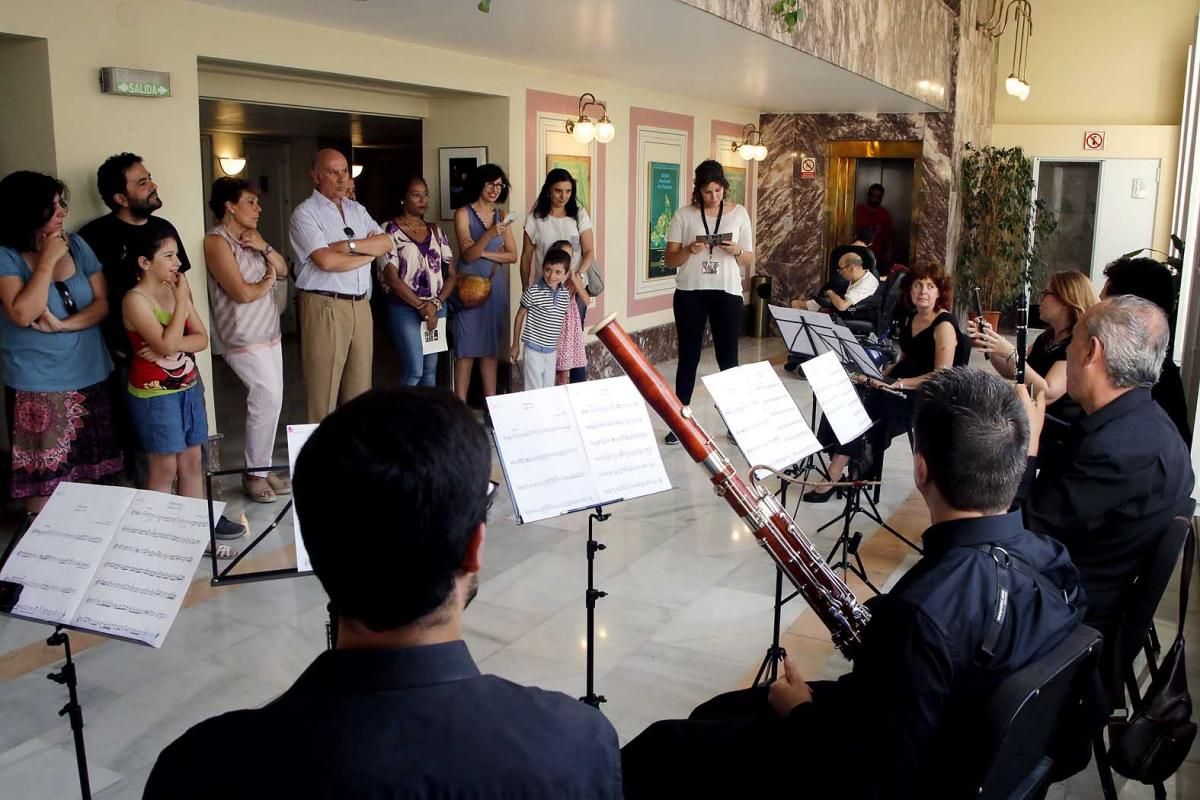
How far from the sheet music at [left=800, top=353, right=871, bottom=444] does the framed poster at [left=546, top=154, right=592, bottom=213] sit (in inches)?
160

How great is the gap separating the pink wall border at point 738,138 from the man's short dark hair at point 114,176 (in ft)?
22.1

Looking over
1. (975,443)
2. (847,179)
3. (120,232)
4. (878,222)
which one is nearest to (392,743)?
(975,443)

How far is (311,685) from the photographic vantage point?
1.04 metres

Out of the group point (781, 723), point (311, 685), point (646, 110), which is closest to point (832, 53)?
point (646, 110)

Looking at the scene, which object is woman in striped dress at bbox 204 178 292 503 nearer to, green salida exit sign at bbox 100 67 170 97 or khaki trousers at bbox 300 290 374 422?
khaki trousers at bbox 300 290 374 422

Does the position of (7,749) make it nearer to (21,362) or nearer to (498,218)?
(21,362)

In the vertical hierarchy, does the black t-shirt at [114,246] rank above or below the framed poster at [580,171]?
below

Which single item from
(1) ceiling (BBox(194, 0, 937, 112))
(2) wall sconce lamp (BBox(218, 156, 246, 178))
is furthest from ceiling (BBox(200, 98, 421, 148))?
(1) ceiling (BBox(194, 0, 937, 112))

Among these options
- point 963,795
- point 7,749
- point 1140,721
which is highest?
point 963,795

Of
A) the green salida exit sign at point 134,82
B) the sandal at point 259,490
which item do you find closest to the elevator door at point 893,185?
the sandal at point 259,490

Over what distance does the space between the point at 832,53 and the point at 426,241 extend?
305cm

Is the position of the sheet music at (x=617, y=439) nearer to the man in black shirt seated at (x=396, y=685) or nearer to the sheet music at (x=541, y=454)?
the sheet music at (x=541, y=454)

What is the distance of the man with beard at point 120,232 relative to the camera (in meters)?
4.20

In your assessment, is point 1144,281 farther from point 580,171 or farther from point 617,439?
point 580,171
